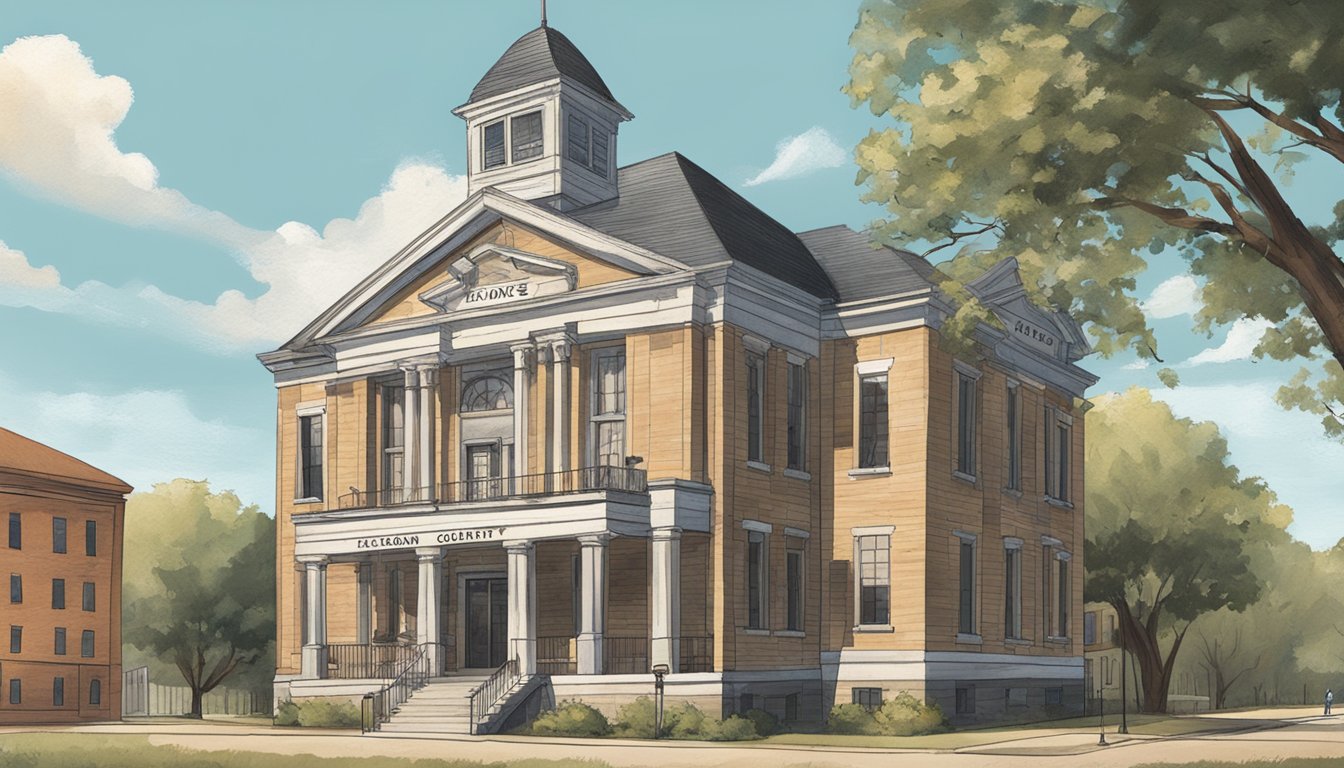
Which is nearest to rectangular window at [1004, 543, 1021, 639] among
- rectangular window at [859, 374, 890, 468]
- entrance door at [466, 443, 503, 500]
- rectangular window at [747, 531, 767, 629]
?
rectangular window at [859, 374, 890, 468]

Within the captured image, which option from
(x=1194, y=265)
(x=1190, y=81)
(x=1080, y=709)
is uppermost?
(x=1190, y=81)

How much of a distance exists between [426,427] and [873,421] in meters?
11.2

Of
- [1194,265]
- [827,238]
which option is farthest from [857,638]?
[1194,265]

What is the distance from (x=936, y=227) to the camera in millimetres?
28078

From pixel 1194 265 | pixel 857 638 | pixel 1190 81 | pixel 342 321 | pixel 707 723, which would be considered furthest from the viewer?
pixel 342 321

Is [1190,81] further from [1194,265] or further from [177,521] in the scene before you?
[177,521]

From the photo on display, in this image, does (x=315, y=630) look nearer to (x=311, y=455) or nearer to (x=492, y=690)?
(x=311, y=455)

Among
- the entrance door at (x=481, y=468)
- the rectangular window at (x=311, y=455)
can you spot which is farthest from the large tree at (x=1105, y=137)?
the rectangular window at (x=311, y=455)

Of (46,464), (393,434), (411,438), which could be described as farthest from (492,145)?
(46,464)

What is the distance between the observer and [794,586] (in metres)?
40.5

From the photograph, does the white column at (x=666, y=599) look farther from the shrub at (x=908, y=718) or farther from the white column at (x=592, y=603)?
the shrub at (x=908, y=718)

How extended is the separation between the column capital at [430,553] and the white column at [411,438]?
2.70 metres

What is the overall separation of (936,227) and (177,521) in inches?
2106

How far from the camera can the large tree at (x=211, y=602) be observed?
206 ft
